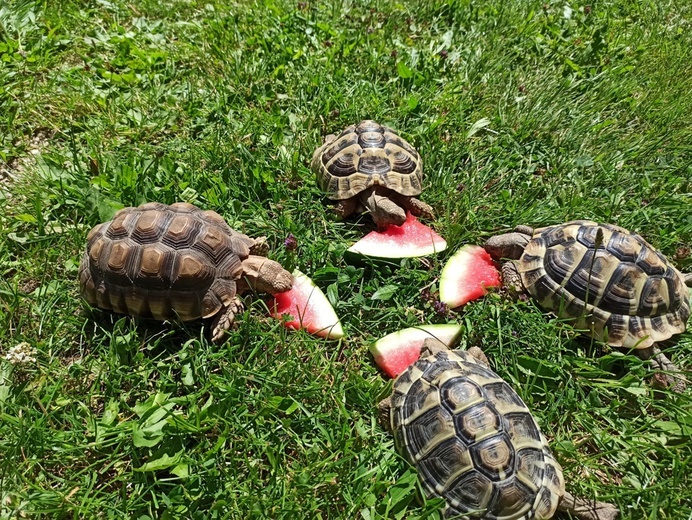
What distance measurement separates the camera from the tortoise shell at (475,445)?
2738 mm

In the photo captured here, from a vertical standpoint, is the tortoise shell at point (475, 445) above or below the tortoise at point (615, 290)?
below

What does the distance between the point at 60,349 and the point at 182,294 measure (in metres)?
1.01

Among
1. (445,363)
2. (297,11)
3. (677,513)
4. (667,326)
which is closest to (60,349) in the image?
(445,363)

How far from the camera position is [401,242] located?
4.07 metres

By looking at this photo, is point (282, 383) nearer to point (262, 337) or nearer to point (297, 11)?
point (262, 337)

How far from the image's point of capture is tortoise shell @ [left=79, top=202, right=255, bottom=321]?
331cm

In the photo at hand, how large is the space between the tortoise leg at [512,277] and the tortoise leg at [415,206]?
84cm

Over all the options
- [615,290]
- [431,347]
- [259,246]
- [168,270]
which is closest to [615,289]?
[615,290]

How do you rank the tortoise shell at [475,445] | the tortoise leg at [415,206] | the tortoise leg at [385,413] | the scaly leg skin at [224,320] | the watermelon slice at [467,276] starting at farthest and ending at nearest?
1. the tortoise leg at [415,206]
2. the watermelon slice at [467,276]
3. the scaly leg skin at [224,320]
4. the tortoise leg at [385,413]
5. the tortoise shell at [475,445]

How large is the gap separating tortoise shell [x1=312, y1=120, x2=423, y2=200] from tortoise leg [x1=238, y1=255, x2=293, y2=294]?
1035 mm

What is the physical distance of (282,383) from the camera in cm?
326

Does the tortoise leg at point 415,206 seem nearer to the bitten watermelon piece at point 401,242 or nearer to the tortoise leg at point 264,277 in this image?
the bitten watermelon piece at point 401,242

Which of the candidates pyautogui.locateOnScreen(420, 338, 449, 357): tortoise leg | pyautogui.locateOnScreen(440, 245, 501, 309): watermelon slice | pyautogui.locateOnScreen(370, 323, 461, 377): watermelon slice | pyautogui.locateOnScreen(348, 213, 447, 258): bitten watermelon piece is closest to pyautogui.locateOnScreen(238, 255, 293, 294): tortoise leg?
pyautogui.locateOnScreen(348, 213, 447, 258): bitten watermelon piece

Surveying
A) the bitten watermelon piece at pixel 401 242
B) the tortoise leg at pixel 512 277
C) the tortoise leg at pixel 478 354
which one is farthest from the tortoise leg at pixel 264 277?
the tortoise leg at pixel 512 277
